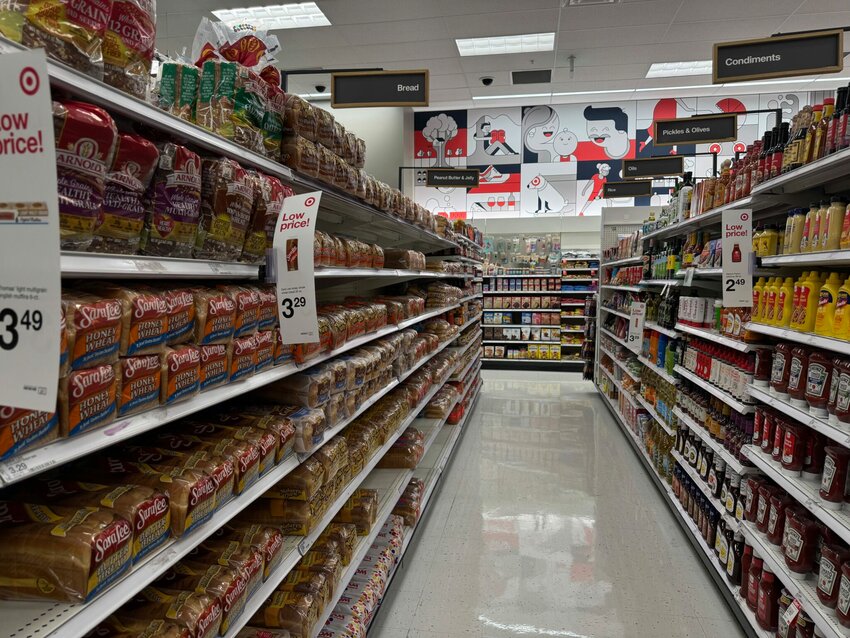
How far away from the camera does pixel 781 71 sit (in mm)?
3541

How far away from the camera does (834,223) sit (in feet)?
6.60

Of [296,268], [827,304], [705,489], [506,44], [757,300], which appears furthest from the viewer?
[506,44]

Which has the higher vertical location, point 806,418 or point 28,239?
point 28,239

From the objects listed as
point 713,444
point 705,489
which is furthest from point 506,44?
point 705,489

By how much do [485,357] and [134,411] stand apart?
988 centimetres

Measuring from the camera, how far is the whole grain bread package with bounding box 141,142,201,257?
4.24 feet

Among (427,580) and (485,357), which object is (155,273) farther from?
(485,357)

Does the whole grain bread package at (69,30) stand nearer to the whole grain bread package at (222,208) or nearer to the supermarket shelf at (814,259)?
the whole grain bread package at (222,208)

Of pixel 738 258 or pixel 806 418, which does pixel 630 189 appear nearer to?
pixel 738 258

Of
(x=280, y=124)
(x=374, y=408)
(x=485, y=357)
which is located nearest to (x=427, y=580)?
(x=374, y=408)

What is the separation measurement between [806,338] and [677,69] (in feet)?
24.6

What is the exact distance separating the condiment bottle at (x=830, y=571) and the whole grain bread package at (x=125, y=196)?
7.80 feet

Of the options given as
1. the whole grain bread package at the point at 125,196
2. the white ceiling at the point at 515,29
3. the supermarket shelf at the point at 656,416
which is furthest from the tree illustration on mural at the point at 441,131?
the whole grain bread package at the point at 125,196

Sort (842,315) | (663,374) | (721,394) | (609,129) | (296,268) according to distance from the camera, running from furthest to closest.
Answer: (609,129) < (663,374) < (721,394) < (842,315) < (296,268)
